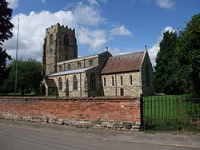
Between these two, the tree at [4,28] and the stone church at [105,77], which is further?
the stone church at [105,77]

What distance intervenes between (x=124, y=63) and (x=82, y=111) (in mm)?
29177

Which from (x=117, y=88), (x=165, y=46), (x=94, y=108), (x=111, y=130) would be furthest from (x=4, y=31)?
(x=165, y=46)

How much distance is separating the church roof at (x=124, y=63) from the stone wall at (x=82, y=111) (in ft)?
83.3

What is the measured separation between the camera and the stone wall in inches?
369

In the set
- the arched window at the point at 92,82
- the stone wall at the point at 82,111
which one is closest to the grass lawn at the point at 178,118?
the stone wall at the point at 82,111

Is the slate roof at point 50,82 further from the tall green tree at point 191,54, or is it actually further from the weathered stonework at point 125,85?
the tall green tree at point 191,54

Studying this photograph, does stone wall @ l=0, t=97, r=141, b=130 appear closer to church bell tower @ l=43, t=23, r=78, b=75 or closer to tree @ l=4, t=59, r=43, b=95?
tree @ l=4, t=59, r=43, b=95

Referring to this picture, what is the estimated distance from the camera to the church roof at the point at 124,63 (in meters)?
A: 36.6

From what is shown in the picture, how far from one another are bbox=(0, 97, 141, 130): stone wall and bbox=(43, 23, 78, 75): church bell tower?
3975 centimetres

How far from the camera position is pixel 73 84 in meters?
40.1

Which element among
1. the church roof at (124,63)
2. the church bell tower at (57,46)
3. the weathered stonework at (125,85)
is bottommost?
the weathered stonework at (125,85)

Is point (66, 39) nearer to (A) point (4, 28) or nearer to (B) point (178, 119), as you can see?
(A) point (4, 28)

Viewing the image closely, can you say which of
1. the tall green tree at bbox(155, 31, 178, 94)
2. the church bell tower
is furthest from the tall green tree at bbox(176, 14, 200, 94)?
the church bell tower

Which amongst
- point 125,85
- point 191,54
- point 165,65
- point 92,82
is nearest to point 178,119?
point 191,54
